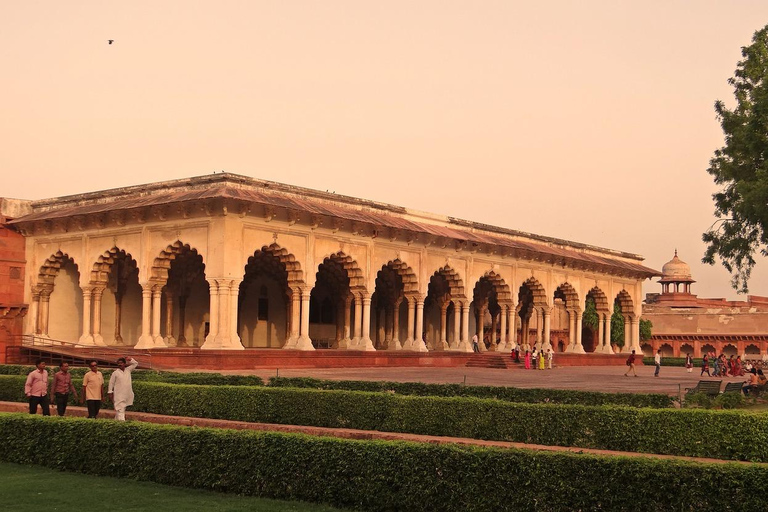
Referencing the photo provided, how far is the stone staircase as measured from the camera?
1289 inches

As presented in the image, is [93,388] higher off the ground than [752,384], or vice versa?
[93,388]

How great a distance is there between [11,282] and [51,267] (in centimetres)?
126

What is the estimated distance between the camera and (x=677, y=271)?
238 feet

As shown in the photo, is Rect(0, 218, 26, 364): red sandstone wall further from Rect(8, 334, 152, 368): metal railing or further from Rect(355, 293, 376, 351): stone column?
Rect(355, 293, 376, 351): stone column

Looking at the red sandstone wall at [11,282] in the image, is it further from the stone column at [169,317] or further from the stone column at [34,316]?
the stone column at [169,317]

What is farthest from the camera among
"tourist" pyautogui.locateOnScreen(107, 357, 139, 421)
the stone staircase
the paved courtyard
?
the stone staircase

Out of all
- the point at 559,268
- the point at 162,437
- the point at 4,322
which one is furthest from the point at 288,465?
the point at 559,268

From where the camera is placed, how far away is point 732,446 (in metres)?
10.7

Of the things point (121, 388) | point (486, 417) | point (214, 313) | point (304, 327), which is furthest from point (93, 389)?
point (304, 327)

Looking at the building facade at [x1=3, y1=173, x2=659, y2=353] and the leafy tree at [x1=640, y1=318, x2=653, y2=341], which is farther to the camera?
the leafy tree at [x1=640, y1=318, x2=653, y2=341]

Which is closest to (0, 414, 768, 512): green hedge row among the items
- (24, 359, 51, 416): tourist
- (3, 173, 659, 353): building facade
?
(24, 359, 51, 416): tourist

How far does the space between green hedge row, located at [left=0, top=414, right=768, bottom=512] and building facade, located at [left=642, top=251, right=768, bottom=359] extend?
2220 inches

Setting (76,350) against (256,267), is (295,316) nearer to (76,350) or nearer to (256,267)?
(256,267)

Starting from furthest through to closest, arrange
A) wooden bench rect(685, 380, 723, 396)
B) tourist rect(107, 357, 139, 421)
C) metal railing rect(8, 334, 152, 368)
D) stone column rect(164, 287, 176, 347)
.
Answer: stone column rect(164, 287, 176, 347)
metal railing rect(8, 334, 152, 368)
wooden bench rect(685, 380, 723, 396)
tourist rect(107, 357, 139, 421)
